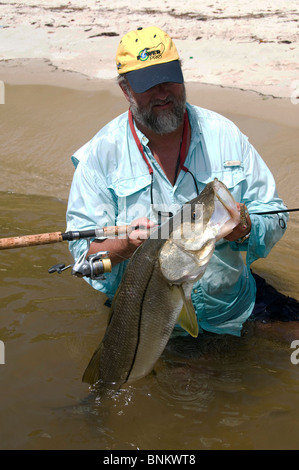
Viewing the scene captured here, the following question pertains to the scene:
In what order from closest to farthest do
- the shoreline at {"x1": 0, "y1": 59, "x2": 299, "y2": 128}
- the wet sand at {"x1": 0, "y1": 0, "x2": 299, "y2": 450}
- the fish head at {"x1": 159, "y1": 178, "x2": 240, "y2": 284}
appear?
the fish head at {"x1": 159, "y1": 178, "x2": 240, "y2": 284} < the wet sand at {"x1": 0, "y1": 0, "x2": 299, "y2": 450} < the shoreline at {"x1": 0, "y1": 59, "x2": 299, "y2": 128}

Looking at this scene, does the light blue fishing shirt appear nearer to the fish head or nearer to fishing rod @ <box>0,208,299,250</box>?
fishing rod @ <box>0,208,299,250</box>

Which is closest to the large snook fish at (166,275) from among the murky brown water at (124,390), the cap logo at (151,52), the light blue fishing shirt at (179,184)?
the murky brown water at (124,390)

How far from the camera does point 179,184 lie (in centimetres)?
354

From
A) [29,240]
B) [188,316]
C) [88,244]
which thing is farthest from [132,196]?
[188,316]

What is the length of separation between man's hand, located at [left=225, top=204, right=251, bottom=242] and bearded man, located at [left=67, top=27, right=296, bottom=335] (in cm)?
30

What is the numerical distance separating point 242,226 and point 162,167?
764mm

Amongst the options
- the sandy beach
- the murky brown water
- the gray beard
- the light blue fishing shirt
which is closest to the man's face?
the gray beard

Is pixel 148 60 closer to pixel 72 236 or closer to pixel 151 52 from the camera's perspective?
pixel 151 52

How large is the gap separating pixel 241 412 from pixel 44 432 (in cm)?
110

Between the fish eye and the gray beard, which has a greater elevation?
the gray beard

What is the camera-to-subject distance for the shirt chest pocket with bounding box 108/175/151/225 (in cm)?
353

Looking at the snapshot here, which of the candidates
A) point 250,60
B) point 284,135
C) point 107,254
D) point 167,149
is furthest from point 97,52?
point 107,254

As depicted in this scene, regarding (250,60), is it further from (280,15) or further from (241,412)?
(241,412)

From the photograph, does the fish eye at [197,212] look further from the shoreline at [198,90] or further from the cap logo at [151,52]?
the shoreline at [198,90]
